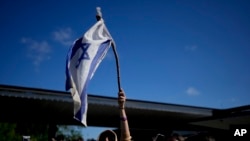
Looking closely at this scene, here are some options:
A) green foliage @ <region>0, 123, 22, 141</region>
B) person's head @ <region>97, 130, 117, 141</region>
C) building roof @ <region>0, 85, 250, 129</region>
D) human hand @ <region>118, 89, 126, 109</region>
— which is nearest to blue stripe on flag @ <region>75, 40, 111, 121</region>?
person's head @ <region>97, 130, 117, 141</region>

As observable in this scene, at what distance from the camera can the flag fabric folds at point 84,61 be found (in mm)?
4723

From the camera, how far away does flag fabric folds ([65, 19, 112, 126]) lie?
15.5 ft

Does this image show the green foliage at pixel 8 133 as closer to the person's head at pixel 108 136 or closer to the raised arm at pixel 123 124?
the person's head at pixel 108 136

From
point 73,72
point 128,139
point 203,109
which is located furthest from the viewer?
point 203,109

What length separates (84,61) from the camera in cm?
A: 527

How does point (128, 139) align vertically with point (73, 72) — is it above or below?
below

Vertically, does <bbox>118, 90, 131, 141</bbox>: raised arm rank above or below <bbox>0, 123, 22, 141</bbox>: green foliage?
below

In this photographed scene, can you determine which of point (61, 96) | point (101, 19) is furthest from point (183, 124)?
point (101, 19)

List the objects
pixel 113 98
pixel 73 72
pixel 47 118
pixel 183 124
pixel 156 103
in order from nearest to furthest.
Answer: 1. pixel 73 72
2. pixel 113 98
3. pixel 156 103
4. pixel 47 118
5. pixel 183 124

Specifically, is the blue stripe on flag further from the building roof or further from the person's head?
the building roof

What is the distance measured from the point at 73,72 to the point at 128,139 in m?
1.78

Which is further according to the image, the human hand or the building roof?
the building roof

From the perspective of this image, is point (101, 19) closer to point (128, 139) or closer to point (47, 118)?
point (128, 139)

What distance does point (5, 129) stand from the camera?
4725 cm
